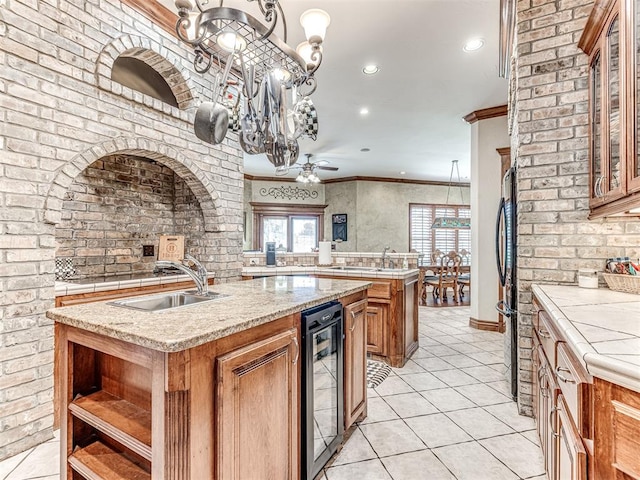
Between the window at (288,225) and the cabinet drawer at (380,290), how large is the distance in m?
5.47

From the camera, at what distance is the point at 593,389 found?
904 mm

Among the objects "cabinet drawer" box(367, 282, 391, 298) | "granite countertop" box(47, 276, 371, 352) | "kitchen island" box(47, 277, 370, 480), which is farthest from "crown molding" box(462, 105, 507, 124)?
"kitchen island" box(47, 277, 370, 480)

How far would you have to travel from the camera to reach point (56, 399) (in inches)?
84.5

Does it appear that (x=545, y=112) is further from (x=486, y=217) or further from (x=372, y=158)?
(x=372, y=158)

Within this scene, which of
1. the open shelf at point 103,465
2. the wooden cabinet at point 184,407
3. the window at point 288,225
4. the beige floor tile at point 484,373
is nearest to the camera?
the wooden cabinet at point 184,407

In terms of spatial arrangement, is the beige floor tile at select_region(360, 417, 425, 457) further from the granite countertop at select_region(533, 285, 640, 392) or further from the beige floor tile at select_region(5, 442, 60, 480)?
the beige floor tile at select_region(5, 442, 60, 480)

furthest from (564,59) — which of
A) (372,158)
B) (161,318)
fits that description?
(372,158)

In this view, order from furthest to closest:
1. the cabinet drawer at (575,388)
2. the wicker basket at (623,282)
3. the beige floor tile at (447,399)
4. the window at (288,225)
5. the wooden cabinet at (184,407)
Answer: the window at (288,225)
the beige floor tile at (447,399)
the wicker basket at (623,282)
the wooden cabinet at (184,407)
the cabinet drawer at (575,388)

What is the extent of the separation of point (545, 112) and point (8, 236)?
3335 millimetres

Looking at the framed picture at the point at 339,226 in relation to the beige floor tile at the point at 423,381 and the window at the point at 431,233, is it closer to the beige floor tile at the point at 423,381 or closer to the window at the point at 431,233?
the window at the point at 431,233

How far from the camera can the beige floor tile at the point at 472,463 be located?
1.75m

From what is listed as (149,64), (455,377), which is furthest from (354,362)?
(149,64)

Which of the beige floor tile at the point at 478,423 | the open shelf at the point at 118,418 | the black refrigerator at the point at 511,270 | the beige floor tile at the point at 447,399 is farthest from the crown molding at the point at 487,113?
the open shelf at the point at 118,418

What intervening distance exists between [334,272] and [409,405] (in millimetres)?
1533
